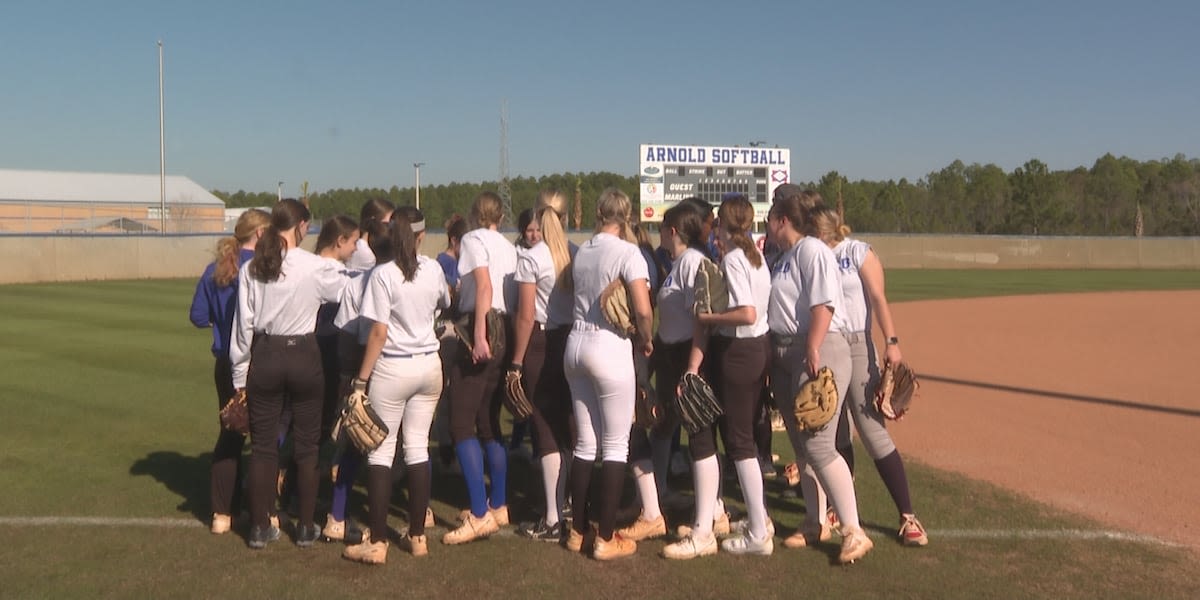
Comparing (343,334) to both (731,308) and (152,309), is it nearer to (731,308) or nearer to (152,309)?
(731,308)

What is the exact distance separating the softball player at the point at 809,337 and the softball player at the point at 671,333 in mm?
423

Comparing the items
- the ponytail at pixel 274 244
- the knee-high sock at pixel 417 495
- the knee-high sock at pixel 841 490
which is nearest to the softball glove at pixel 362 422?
the knee-high sock at pixel 417 495

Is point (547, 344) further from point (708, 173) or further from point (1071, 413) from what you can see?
point (708, 173)

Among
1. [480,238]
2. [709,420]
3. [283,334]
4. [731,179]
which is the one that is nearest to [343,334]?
[283,334]

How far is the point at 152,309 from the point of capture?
1959 cm

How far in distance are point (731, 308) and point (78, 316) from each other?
16.3m

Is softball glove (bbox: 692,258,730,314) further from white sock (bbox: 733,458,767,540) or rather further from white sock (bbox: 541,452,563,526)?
white sock (bbox: 541,452,563,526)

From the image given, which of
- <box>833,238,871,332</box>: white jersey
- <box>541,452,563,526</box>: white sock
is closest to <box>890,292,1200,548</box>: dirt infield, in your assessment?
<box>833,238,871,332</box>: white jersey

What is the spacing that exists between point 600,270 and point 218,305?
218cm

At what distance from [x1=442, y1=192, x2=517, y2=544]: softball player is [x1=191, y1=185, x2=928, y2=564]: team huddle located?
1 cm

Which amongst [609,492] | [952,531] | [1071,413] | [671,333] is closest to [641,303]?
[671,333]

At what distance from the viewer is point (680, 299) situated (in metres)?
5.32

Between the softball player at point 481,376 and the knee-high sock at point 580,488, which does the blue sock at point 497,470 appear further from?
the knee-high sock at point 580,488

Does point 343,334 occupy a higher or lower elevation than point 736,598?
higher
